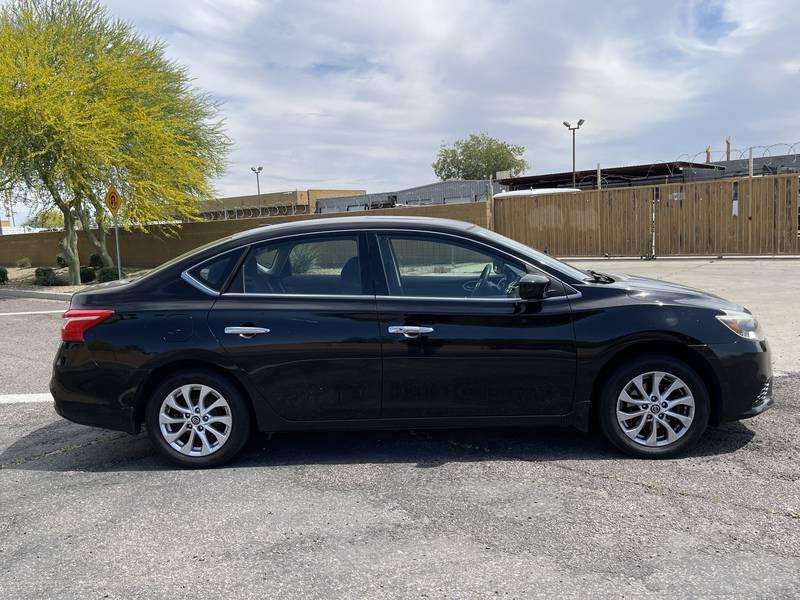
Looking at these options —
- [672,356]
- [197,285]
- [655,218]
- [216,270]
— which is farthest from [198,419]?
[655,218]

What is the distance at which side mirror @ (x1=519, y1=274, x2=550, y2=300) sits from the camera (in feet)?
13.5

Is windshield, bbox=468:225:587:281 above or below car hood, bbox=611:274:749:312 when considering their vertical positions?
above

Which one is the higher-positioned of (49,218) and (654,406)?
(49,218)

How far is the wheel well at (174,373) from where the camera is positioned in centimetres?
436

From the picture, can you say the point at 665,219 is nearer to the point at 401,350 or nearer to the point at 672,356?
the point at 672,356

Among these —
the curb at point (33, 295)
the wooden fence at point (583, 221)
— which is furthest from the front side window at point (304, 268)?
the wooden fence at point (583, 221)

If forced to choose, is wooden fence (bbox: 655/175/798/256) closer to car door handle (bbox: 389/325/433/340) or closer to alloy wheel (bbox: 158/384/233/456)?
car door handle (bbox: 389/325/433/340)

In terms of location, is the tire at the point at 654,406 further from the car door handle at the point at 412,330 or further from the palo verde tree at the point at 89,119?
the palo verde tree at the point at 89,119

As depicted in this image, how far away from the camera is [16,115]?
16.5 metres

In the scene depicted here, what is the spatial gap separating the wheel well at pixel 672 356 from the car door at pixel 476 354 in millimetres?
216

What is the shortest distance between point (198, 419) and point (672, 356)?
3.22m

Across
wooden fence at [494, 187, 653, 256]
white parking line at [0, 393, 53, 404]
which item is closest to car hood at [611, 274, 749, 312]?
white parking line at [0, 393, 53, 404]

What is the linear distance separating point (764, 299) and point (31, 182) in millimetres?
18465

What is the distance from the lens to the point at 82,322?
173 inches
